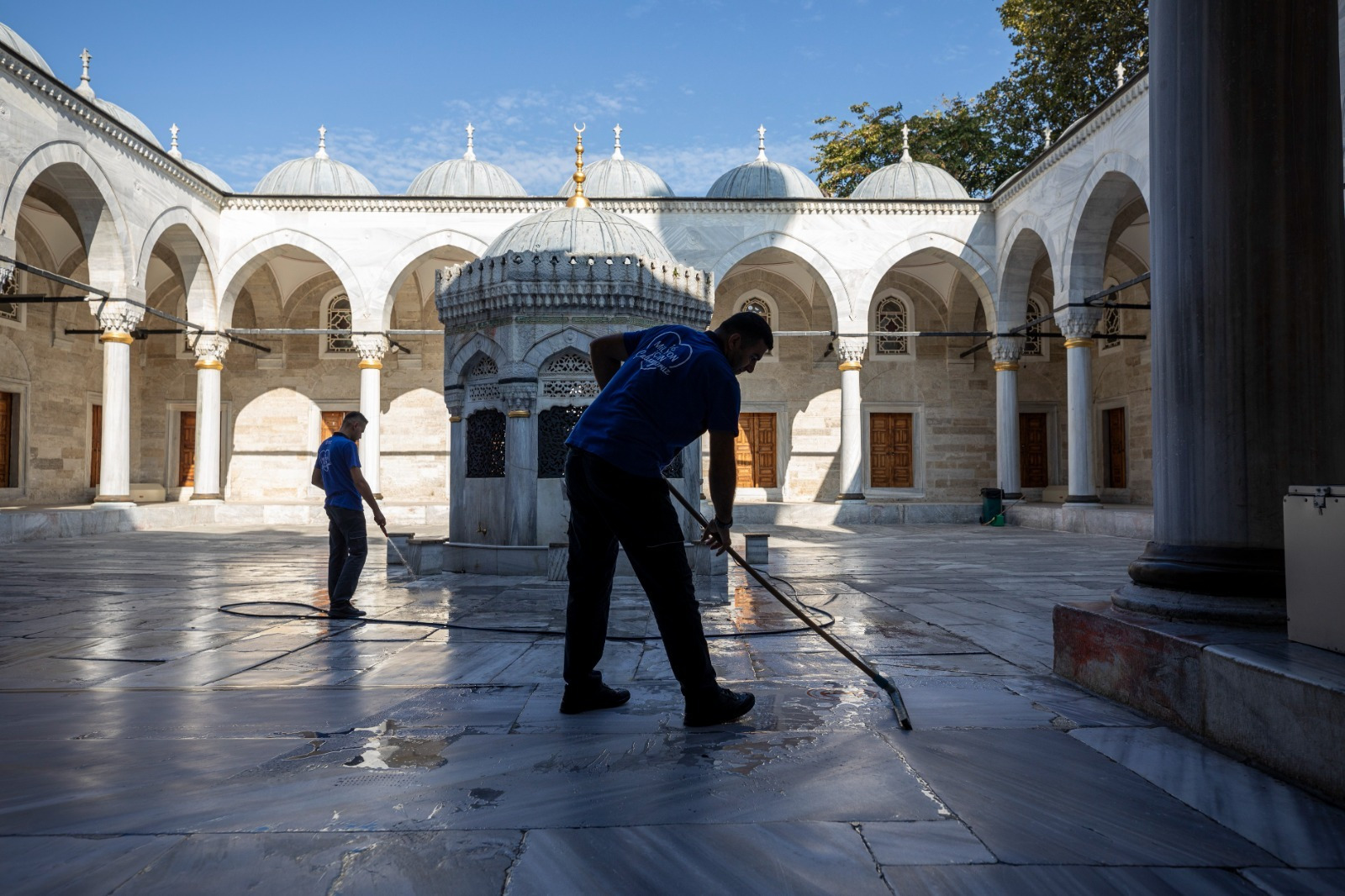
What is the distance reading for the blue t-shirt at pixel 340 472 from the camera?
5.62 meters

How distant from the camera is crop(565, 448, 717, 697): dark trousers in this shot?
2.95 metres

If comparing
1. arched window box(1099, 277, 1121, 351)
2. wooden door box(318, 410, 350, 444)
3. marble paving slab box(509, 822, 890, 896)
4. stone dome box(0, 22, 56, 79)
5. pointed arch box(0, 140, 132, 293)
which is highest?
stone dome box(0, 22, 56, 79)

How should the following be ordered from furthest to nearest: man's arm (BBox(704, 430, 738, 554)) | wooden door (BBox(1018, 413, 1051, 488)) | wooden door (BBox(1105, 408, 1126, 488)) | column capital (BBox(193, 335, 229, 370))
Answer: wooden door (BBox(1018, 413, 1051, 488)) → wooden door (BBox(1105, 408, 1126, 488)) → column capital (BBox(193, 335, 229, 370)) → man's arm (BBox(704, 430, 738, 554))

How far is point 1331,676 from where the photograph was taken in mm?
2307

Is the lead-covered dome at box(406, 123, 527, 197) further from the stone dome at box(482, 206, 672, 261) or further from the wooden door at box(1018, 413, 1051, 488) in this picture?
the stone dome at box(482, 206, 672, 261)

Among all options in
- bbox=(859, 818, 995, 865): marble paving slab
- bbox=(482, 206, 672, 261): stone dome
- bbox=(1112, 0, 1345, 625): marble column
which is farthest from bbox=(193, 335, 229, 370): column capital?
bbox=(859, 818, 995, 865): marble paving slab

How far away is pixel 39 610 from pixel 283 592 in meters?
1.47

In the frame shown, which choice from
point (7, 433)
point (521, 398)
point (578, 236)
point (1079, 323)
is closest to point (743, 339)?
point (521, 398)

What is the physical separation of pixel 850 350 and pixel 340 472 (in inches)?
580

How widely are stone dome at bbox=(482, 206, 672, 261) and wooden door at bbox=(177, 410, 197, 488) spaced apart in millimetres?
17884

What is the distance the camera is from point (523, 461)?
728cm

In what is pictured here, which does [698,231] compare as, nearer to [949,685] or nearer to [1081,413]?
[1081,413]

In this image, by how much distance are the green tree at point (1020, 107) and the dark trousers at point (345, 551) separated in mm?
16583

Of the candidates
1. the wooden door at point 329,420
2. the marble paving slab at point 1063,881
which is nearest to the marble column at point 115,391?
the wooden door at point 329,420
